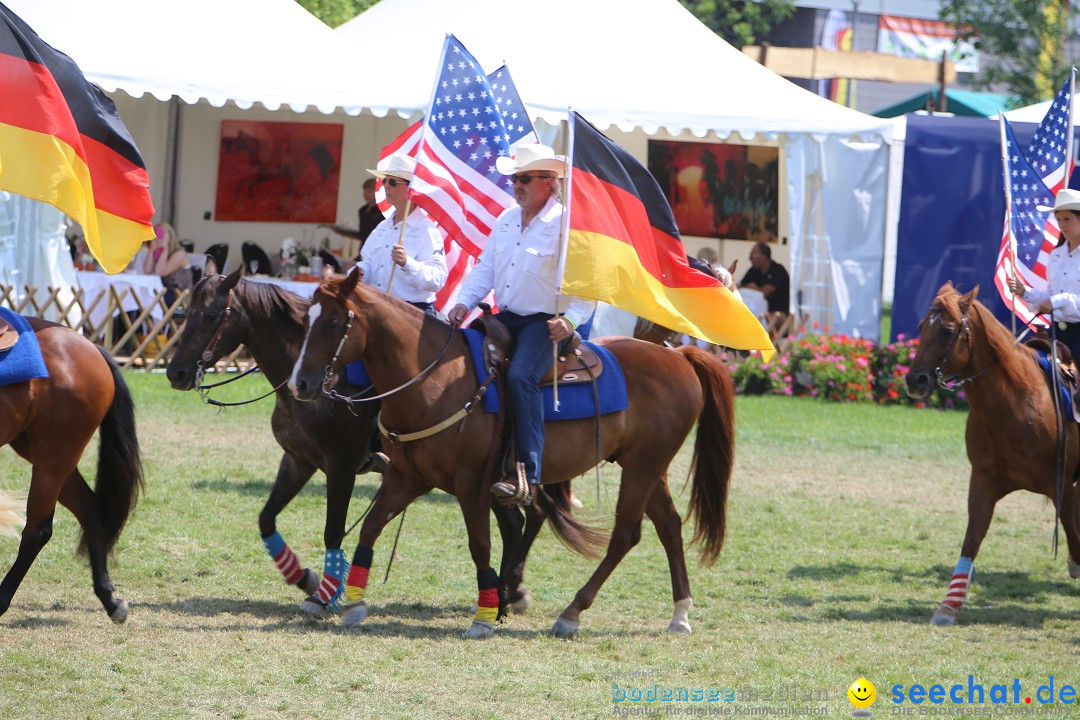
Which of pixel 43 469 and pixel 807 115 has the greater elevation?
pixel 807 115

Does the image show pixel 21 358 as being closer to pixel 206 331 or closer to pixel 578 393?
pixel 206 331

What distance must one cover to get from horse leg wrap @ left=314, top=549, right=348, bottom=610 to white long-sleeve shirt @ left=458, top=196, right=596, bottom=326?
5.03 ft

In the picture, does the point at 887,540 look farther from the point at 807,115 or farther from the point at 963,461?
the point at 807,115

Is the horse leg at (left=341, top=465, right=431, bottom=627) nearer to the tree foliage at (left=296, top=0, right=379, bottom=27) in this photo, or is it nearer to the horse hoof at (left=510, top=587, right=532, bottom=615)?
the horse hoof at (left=510, top=587, right=532, bottom=615)

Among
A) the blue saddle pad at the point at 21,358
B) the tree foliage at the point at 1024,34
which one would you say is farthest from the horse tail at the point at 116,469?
the tree foliage at the point at 1024,34

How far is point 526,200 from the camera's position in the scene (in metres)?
7.20

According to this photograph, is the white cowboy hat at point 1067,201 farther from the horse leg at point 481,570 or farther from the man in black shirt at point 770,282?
the man in black shirt at point 770,282

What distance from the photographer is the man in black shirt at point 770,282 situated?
18719 mm

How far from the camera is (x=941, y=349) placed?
303 inches

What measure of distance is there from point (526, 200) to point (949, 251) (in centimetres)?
1219

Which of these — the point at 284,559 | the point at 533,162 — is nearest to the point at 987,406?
the point at 533,162

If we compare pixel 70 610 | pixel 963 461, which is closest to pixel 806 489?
pixel 963 461

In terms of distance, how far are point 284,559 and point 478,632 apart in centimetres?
125

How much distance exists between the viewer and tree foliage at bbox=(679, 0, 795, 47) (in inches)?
1495
